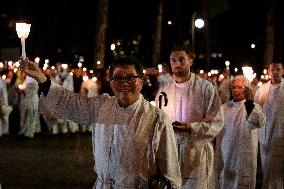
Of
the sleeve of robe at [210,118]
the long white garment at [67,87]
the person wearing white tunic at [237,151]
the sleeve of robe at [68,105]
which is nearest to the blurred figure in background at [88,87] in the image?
the long white garment at [67,87]

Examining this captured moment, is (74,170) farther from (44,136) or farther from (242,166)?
(44,136)

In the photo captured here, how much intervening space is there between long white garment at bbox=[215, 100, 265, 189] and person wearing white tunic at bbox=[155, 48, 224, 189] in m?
1.86

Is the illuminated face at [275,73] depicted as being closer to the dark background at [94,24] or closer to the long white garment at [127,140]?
the long white garment at [127,140]

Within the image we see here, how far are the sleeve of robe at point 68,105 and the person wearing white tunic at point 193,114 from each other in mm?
1907

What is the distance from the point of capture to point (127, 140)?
14.3ft

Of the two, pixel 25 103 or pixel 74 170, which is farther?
pixel 25 103

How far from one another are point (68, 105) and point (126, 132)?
0.52m

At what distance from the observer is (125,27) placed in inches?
1369

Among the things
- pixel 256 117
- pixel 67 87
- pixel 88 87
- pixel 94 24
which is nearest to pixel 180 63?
pixel 256 117

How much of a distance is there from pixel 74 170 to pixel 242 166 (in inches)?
165

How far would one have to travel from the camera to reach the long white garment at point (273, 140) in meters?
9.33

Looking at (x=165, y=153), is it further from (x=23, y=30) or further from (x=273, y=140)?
(x=273, y=140)

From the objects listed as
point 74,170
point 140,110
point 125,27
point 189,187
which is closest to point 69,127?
point 74,170

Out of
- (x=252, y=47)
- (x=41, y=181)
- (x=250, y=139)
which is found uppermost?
(x=252, y=47)
